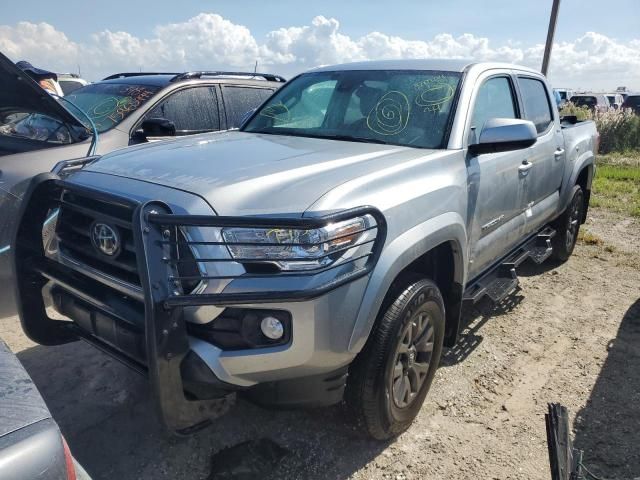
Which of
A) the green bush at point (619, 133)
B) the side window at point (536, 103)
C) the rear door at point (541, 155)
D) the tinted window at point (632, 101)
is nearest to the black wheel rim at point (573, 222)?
the rear door at point (541, 155)

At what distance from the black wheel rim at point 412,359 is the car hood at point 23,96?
2678 mm

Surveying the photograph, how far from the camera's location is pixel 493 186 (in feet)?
10.9

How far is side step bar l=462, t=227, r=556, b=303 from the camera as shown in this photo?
137 inches

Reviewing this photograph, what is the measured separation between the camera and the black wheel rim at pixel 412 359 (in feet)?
8.49

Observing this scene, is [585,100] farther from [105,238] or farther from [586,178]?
[105,238]

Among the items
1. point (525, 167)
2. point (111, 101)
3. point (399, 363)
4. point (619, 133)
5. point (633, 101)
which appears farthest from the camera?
point (633, 101)

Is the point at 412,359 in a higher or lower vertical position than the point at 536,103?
lower

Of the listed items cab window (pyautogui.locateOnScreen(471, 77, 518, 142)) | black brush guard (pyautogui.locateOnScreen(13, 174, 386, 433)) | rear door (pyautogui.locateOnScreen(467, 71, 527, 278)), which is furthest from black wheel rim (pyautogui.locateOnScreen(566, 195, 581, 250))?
black brush guard (pyautogui.locateOnScreen(13, 174, 386, 433))

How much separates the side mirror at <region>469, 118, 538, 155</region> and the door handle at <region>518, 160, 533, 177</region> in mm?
781

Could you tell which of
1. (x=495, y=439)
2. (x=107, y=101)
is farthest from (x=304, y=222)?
(x=107, y=101)

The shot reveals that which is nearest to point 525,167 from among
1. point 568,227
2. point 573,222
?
point 568,227

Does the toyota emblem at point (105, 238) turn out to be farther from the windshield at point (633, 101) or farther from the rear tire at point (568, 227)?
the windshield at point (633, 101)

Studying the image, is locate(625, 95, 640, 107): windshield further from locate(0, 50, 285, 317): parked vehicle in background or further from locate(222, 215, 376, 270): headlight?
locate(222, 215, 376, 270): headlight

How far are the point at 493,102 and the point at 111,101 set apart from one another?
334cm
